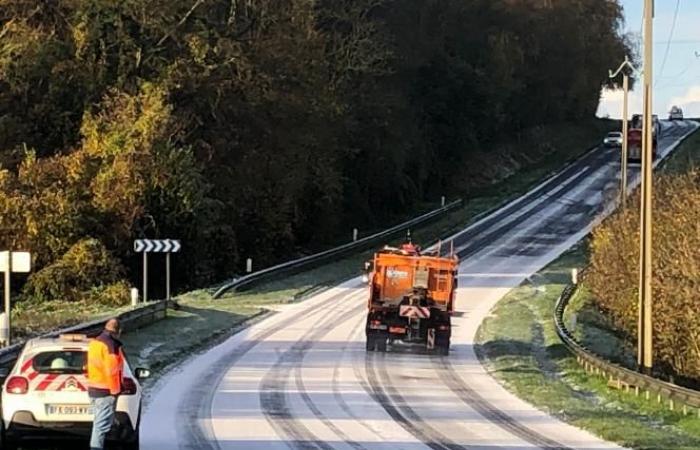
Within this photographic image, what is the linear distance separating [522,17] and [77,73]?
179 ft

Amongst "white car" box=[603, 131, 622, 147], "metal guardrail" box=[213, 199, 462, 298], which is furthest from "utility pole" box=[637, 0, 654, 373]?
"white car" box=[603, 131, 622, 147]

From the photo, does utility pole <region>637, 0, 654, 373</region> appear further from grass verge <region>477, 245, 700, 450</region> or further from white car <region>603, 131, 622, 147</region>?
white car <region>603, 131, 622, 147</region>

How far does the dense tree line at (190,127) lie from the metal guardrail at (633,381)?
67.1 ft

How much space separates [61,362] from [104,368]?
1.52 meters

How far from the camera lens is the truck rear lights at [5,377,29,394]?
14289 millimetres

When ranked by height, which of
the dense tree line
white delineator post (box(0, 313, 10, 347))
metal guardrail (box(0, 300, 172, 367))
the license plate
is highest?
the dense tree line

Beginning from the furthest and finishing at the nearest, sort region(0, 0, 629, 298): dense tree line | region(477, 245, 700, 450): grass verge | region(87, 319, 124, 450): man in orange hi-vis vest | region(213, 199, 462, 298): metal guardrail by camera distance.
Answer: region(0, 0, 629, 298): dense tree line, region(213, 199, 462, 298): metal guardrail, region(477, 245, 700, 450): grass verge, region(87, 319, 124, 450): man in orange hi-vis vest

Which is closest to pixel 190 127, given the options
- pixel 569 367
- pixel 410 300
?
pixel 410 300

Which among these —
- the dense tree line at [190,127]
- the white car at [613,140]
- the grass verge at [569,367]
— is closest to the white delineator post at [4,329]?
the grass verge at [569,367]

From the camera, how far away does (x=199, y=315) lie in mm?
37094

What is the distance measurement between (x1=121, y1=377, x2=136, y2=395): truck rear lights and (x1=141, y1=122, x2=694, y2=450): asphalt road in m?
1.64

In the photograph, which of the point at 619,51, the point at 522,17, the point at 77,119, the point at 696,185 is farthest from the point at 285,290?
the point at 619,51

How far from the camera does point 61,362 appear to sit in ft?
48.5

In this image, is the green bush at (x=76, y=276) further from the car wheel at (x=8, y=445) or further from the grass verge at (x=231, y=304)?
the car wheel at (x=8, y=445)
